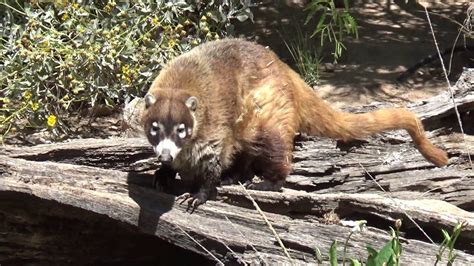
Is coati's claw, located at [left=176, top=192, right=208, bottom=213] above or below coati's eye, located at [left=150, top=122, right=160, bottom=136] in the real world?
below

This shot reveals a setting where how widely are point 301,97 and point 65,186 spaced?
1444mm

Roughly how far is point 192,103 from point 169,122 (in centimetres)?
19

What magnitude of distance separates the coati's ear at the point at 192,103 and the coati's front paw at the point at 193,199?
428 millimetres

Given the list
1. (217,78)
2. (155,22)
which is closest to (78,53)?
(155,22)

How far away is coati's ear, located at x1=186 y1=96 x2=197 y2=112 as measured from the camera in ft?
14.9

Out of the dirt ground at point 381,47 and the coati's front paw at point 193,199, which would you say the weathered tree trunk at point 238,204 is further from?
the dirt ground at point 381,47

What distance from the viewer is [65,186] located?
4469mm

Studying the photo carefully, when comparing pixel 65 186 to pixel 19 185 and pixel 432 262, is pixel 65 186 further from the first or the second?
pixel 432 262

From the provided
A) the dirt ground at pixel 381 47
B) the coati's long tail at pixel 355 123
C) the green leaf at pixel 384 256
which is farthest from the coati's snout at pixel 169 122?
the dirt ground at pixel 381 47

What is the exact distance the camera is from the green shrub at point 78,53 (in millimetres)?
6258

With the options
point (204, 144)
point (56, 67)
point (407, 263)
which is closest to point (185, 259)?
point (204, 144)

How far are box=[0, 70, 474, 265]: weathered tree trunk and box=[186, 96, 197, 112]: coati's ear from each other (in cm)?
46

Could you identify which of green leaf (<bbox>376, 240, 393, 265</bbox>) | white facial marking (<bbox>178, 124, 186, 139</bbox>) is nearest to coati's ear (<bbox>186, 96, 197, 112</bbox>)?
white facial marking (<bbox>178, 124, 186, 139</bbox>)

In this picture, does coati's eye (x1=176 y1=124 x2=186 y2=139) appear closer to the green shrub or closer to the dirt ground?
the green shrub
